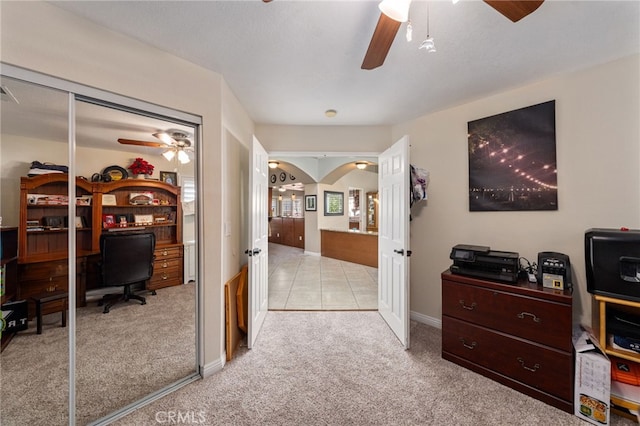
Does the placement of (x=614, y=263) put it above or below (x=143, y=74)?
below

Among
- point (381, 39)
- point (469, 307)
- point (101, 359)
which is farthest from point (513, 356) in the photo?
point (101, 359)

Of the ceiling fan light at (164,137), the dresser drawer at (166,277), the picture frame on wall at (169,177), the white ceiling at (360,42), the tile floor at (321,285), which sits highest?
the white ceiling at (360,42)

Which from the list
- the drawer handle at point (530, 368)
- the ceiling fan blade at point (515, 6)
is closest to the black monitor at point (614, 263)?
the drawer handle at point (530, 368)

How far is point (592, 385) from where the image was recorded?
150 cm

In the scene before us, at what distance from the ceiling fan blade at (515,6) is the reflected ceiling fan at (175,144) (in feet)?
6.69

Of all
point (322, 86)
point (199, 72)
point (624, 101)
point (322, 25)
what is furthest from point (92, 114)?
point (624, 101)

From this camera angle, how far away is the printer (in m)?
1.89

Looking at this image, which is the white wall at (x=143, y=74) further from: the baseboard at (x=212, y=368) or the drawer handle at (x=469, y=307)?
the drawer handle at (x=469, y=307)

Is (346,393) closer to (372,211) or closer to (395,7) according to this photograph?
(395,7)

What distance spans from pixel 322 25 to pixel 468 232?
235 cm

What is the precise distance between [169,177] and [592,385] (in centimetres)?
330

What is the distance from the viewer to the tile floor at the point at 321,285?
11.1 ft

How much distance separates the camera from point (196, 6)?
1308 millimetres

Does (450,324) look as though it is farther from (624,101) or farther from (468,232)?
(624,101)
